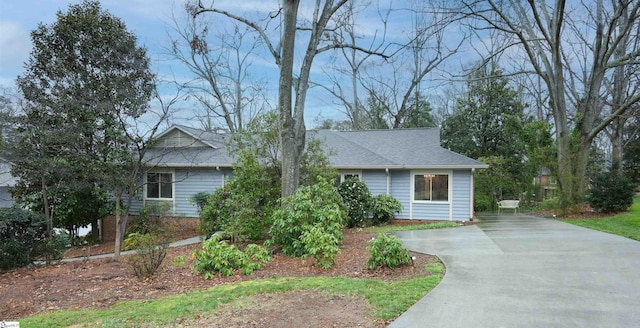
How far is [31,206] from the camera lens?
1297 cm

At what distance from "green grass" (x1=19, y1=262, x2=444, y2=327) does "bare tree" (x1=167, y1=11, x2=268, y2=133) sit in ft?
67.1

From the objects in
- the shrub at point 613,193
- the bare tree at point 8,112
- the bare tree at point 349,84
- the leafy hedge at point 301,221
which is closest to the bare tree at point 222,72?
the bare tree at point 349,84

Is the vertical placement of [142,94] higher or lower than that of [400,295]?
higher

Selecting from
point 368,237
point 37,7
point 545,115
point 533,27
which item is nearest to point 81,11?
point 37,7

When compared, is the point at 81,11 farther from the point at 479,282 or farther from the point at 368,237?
the point at 479,282

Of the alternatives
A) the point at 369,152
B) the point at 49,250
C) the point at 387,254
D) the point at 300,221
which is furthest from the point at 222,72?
the point at 387,254

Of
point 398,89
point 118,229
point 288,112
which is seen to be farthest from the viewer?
point 398,89

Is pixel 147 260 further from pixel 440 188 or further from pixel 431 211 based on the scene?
pixel 440 188

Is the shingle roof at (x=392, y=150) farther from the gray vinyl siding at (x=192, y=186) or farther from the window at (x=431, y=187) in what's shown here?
the gray vinyl siding at (x=192, y=186)

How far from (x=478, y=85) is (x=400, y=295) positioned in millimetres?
22846

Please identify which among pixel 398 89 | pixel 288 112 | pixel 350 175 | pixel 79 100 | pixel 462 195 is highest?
pixel 398 89

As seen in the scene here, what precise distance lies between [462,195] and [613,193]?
571cm

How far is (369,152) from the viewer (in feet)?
50.7

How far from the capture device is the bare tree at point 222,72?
25.3 meters
